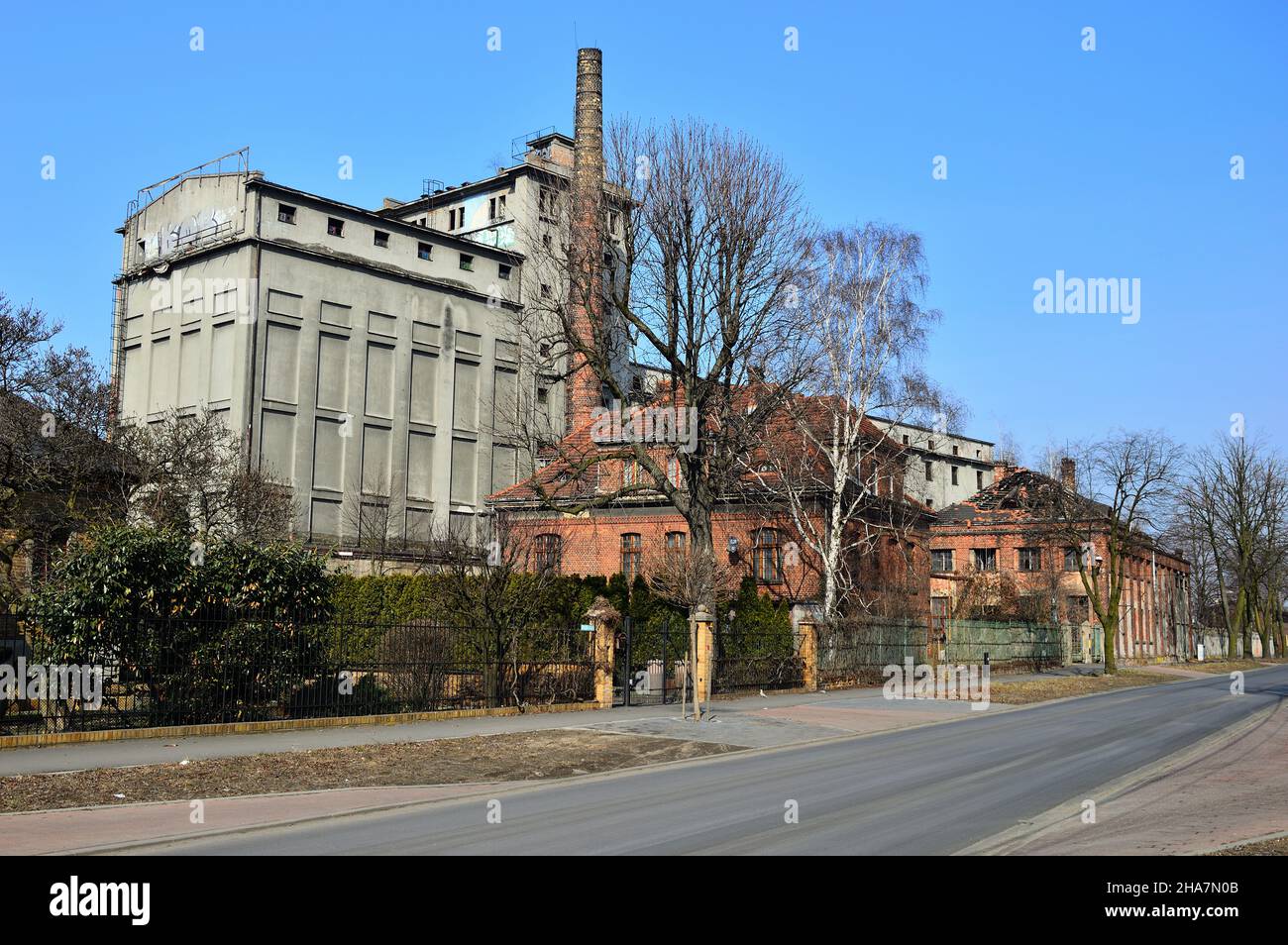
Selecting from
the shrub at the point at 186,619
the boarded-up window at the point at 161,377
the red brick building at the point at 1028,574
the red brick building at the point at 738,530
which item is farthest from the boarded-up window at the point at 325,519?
the shrub at the point at 186,619

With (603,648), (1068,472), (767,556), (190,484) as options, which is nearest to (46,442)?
(190,484)

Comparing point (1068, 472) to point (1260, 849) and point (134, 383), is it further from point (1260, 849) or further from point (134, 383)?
point (1260, 849)

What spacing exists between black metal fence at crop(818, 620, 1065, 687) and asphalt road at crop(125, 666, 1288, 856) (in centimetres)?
1419

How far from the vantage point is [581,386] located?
162ft

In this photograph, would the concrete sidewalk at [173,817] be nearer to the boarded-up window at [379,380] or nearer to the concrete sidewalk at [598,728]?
the concrete sidewalk at [598,728]

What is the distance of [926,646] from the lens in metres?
42.2

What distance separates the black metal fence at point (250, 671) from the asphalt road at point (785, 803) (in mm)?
6495

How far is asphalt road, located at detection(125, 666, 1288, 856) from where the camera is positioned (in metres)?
9.72

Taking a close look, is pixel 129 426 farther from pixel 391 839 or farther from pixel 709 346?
pixel 391 839

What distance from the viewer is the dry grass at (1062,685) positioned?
33.1 meters

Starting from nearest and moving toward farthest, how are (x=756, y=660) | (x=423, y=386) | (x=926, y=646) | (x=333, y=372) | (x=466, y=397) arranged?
1. (x=756, y=660)
2. (x=926, y=646)
3. (x=333, y=372)
4. (x=423, y=386)
5. (x=466, y=397)

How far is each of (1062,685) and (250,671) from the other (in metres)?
29.1

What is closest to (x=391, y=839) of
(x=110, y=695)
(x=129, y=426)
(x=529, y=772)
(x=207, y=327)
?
(x=529, y=772)

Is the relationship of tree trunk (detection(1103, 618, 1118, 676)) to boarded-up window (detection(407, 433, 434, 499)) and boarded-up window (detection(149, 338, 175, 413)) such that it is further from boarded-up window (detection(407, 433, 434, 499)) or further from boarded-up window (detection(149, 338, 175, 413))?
boarded-up window (detection(149, 338, 175, 413))
